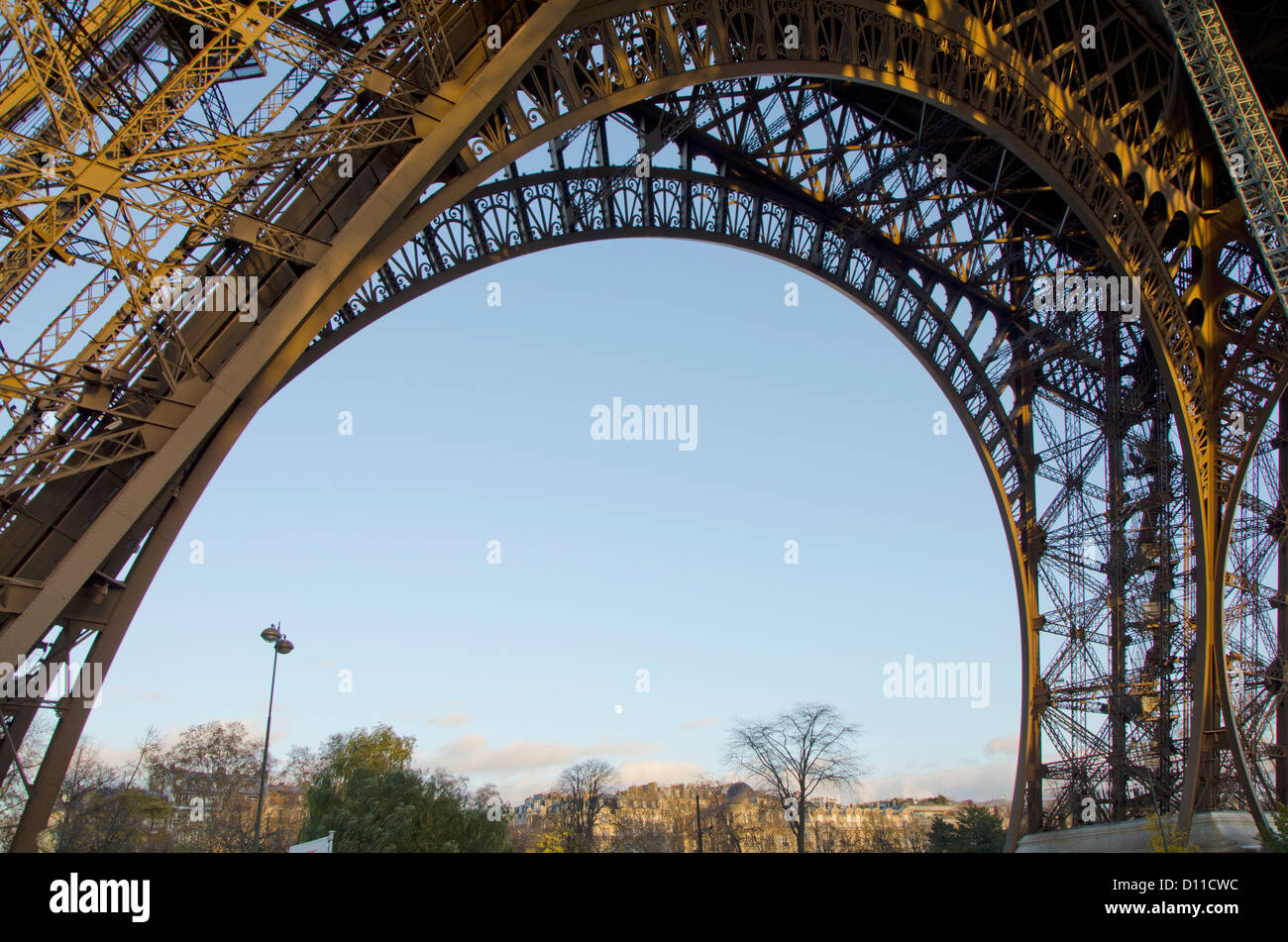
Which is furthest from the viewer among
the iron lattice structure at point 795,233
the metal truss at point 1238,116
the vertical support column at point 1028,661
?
the vertical support column at point 1028,661

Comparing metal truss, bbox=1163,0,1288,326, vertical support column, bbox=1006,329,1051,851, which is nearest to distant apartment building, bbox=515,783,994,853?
vertical support column, bbox=1006,329,1051,851

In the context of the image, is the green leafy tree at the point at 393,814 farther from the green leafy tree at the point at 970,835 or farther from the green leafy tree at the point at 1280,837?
the green leafy tree at the point at 970,835

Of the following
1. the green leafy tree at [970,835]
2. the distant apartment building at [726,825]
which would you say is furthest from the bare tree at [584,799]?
the green leafy tree at [970,835]

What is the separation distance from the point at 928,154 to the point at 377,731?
3175cm

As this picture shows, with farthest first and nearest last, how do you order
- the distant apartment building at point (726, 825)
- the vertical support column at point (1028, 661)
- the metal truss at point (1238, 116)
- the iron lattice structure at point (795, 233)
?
1. the distant apartment building at point (726, 825)
2. the vertical support column at point (1028, 661)
3. the metal truss at point (1238, 116)
4. the iron lattice structure at point (795, 233)

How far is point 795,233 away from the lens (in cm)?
2533

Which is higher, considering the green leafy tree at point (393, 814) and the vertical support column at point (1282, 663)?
the vertical support column at point (1282, 663)

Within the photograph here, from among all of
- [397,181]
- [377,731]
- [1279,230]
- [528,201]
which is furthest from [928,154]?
[377,731]

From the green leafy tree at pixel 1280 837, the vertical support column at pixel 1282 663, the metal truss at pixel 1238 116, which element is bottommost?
the green leafy tree at pixel 1280 837

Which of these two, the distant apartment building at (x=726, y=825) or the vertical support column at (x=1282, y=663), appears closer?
the vertical support column at (x=1282, y=663)

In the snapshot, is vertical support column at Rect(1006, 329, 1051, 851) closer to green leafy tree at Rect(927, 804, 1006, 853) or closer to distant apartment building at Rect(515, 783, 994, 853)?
distant apartment building at Rect(515, 783, 994, 853)

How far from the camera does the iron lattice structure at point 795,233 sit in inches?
396

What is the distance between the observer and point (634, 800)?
8669 cm
